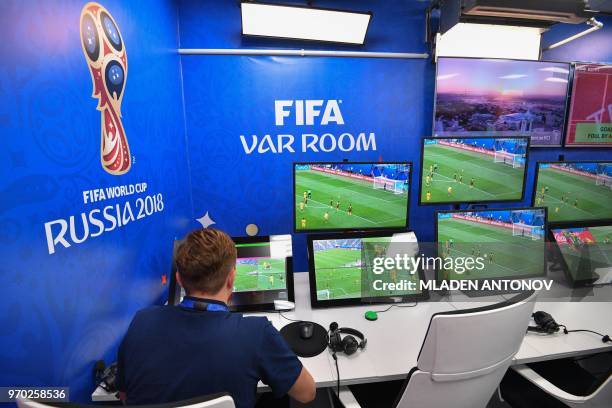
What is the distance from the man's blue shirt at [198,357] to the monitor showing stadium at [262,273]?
77 centimetres

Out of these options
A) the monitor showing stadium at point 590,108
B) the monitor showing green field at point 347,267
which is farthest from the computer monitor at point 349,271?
the monitor showing stadium at point 590,108

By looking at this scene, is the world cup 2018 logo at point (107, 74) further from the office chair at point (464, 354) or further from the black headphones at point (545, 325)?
the black headphones at point (545, 325)

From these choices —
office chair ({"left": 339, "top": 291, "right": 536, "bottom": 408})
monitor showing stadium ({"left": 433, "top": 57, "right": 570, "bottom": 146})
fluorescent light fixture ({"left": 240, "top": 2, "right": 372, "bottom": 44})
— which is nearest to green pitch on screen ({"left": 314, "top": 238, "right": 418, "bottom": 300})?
office chair ({"left": 339, "top": 291, "right": 536, "bottom": 408})

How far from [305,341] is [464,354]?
0.68 metres

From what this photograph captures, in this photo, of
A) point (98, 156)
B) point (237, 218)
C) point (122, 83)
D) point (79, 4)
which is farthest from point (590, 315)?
point (79, 4)

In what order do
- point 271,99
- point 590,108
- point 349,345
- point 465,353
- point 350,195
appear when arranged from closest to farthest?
point 465,353 < point 349,345 < point 350,195 < point 271,99 < point 590,108

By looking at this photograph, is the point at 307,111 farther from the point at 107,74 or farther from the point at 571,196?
the point at 571,196

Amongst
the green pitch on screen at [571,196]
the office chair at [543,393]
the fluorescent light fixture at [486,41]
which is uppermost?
the fluorescent light fixture at [486,41]

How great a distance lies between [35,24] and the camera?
97 cm

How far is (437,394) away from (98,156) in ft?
5.31

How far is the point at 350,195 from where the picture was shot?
1795 millimetres

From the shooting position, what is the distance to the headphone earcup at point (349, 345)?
128cm

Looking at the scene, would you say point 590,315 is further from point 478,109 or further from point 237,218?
point 237,218

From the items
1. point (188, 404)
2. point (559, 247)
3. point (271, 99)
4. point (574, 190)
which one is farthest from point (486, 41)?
point (188, 404)
